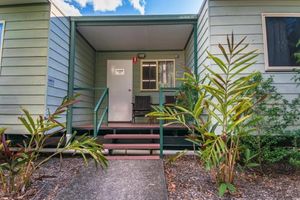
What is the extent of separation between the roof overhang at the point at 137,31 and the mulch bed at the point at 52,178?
292 cm

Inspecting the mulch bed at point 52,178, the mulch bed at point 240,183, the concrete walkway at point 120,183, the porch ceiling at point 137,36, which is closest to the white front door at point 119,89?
the porch ceiling at point 137,36

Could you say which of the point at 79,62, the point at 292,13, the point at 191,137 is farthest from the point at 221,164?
the point at 79,62

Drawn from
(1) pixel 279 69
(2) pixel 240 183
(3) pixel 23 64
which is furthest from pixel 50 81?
(1) pixel 279 69

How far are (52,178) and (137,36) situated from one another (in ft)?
12.6

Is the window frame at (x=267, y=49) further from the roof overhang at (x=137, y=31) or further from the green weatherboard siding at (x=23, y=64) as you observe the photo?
the green weatherboard siding at (x=23, y=64)

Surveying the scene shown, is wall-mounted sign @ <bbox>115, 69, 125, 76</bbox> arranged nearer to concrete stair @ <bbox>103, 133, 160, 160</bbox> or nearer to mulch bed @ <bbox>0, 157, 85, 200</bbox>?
concrete stair @ <bbox>103, 133, 160, 160</bbox>

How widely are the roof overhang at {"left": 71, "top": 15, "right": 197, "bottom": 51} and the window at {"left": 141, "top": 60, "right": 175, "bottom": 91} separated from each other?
1.37 ft

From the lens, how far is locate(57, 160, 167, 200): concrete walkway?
2418mm

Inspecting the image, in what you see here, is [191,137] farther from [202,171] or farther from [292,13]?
[292,13]

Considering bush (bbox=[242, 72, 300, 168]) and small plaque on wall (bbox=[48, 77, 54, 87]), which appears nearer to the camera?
bush (bbox=[242, 72, 300, 168])

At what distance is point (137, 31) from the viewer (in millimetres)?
5156

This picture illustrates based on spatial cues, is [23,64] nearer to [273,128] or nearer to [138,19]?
[138,19]

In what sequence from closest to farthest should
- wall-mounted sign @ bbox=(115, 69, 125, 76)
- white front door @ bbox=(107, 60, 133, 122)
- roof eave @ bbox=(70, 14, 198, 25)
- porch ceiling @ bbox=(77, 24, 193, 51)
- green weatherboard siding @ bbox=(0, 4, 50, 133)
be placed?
green weatherboard siding @ bbox=(0, 4, 50, 133)
roof eave @ bbox=(70, 14, 198, 25)
porch ceiling @ bbox=(77, 24, 193, 51)
white front door @ bbox=(107, 60, 133, 122)
wall-mounted sign @ bbox=(115, 69, 125, 76)

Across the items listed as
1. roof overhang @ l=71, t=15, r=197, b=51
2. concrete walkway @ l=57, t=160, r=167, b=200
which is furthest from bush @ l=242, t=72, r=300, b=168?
roof overhang @ l=71, t=15, r=197, b=51
